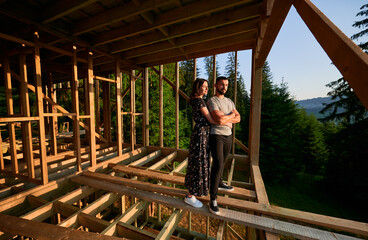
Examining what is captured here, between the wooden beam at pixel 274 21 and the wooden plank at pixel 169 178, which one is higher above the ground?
the wooden beam at pixel 274 21

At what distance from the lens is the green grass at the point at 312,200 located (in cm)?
1095

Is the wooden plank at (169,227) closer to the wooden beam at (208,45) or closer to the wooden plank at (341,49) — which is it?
the wooden plank at (341,49)

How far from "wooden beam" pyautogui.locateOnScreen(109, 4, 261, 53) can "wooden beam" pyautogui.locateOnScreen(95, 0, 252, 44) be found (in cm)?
17

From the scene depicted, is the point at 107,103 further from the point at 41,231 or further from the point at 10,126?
the point at 41,231

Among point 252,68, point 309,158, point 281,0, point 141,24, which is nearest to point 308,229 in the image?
point 281,0

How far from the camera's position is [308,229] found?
71.7 inches

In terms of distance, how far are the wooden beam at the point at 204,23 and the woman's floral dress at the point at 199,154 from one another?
1.95m

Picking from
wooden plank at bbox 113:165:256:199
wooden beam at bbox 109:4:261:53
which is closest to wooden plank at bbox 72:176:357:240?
wooden plank at bbox 113:165:256:199

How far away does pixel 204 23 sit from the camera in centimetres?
308

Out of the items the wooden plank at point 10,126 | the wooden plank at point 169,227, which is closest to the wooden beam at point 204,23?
the wooden plank at point 10,126

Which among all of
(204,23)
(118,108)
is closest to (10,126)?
(118,108)

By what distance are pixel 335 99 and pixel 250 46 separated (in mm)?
12267

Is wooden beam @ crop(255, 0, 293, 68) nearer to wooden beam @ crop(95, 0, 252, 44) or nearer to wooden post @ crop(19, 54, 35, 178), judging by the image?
wooden beam @ crop(95, 0, 252, 44)

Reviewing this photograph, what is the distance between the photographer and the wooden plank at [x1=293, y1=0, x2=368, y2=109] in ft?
2.21
